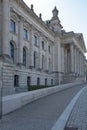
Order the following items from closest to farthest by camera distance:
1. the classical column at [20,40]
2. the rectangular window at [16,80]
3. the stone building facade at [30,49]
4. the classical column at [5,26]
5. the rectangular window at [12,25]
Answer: the classical column at [5,26] → the stone building facade at [30,49] → the rectangular window at [16,80] → the rectangular window at [12,25] → the classical column at [20,40]

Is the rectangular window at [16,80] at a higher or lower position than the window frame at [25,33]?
lower

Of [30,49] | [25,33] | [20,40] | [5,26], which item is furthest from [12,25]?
[30,49]

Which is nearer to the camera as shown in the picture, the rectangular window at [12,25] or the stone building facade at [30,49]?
the stone building facade at [30,49]

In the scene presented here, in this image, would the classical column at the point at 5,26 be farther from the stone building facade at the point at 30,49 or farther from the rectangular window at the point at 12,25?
the rectangular window at the point at 12,25

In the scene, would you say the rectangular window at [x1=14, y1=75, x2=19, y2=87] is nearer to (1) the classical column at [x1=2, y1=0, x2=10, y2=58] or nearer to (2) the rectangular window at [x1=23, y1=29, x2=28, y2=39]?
(1) the classical column at [x1=2, y1=0, x2=10, y2=58]

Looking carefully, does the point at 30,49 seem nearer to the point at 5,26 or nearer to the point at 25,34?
→ the point at 25,34

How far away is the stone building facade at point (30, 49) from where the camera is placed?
31484 millimetres

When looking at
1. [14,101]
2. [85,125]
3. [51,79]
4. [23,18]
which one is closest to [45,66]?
[51,79]

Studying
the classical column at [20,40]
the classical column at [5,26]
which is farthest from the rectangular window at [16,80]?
the classical column at [5,26]

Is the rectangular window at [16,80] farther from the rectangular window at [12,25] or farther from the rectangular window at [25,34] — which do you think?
the rectangular window at [25,34]

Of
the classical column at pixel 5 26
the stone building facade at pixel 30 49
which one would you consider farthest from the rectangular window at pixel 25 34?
the classical column at pixel 5 26

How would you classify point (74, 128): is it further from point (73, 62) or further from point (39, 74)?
point (73, 62)

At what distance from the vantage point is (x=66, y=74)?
6794 cm

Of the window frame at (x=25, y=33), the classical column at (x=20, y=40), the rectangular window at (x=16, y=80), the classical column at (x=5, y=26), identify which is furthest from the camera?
the window frame at (x=25, y=33)
